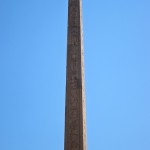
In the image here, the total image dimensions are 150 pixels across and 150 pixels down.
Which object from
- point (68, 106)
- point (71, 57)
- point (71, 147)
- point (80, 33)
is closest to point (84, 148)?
point (71, 147)

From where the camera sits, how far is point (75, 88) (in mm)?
8164

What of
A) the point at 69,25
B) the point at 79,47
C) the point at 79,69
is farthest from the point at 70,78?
the point at 69,25

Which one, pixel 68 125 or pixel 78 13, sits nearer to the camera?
pixel 68 125

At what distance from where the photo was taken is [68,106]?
805 cm

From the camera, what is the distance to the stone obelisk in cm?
787

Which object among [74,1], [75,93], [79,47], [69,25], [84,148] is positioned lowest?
[84,148]

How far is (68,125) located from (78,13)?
2890 millimetres

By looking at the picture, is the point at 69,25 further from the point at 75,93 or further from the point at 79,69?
the point at 75,93

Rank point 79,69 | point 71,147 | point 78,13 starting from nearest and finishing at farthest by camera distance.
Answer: point 71,147 → point 79,69 → point 78,13

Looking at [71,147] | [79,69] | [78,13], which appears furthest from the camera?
[78,13]

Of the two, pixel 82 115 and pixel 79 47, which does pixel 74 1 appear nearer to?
pixel 79 47

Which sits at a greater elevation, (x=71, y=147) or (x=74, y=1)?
(x=74, y=1)

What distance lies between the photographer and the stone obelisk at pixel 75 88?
7867mm

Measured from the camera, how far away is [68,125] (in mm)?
7926
